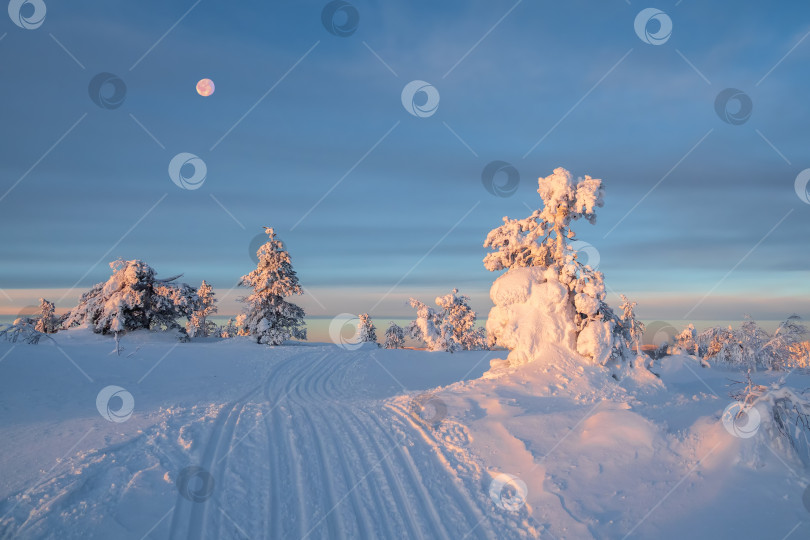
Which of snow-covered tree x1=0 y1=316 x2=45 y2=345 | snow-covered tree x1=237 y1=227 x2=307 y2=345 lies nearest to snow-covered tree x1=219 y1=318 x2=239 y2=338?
snow-covered tree x1=237 y1=227 x2=307 y2=345

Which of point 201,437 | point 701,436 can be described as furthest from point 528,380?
point 201,437

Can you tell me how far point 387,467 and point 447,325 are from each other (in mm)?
33884

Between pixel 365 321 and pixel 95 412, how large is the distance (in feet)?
144

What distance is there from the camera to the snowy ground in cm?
704

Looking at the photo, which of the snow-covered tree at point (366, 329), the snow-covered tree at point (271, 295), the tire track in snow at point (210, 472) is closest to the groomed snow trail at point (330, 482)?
the tire track in snow at point (210, 472)

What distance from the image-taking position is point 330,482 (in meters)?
8.44

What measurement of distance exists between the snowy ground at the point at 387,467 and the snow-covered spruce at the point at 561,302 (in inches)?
96.0

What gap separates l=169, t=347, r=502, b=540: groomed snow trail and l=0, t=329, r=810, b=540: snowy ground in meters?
0.04

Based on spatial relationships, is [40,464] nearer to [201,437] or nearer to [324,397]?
[201,437]

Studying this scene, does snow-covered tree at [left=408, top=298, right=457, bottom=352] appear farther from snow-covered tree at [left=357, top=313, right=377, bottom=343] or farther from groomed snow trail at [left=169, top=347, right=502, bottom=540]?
groomed snow trail at [left=169, top=347, right=502, bottom=540]

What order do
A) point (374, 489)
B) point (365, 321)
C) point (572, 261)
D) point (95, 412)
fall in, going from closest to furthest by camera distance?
point (374, 489), point (95, 412), point (572, 261), point (365, 321)

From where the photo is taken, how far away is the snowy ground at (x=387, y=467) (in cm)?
704

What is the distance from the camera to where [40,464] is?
8.45 m

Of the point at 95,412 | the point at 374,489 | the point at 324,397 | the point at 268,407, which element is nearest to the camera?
the point at 374,489
